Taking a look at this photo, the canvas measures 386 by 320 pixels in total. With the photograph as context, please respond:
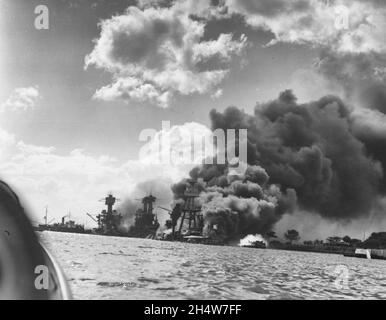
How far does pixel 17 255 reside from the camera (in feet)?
9.53

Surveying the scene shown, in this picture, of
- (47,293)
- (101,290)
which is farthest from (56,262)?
(101,290)

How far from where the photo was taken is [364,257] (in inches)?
6437
